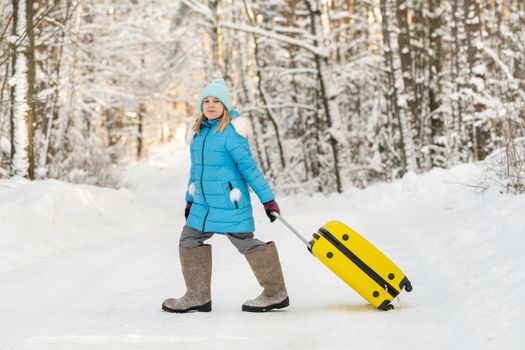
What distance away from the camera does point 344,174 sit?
Result: 14375mm

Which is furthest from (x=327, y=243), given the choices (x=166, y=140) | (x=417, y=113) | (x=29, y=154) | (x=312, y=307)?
(x=166, y=140)

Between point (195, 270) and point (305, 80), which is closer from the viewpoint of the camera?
point (195, 270)

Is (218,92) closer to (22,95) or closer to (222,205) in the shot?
(222,205)

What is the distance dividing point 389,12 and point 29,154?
8646 mm

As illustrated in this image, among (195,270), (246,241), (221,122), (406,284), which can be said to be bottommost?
(406,284)

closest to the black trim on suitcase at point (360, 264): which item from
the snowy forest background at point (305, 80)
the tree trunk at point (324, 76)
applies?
the snowy forest background at point (305, 80)

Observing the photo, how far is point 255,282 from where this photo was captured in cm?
532

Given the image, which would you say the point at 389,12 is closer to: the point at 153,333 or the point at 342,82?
the point at 342,82

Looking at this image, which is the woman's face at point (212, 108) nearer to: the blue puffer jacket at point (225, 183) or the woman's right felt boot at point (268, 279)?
the blue puffer jacket at point (225, 183)

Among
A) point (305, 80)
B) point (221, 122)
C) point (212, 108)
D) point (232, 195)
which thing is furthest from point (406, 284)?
point (305, 80)

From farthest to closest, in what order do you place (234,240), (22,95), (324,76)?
(324,76) → (22,95) → (234,240)

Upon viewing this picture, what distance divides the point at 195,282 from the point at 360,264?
1.15m

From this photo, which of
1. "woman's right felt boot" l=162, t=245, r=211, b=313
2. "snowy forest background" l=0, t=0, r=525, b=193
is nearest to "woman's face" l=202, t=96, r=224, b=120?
"woman's right felt boot" l=162, t=245, r=211, b=313

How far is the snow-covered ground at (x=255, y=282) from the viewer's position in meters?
3.47
